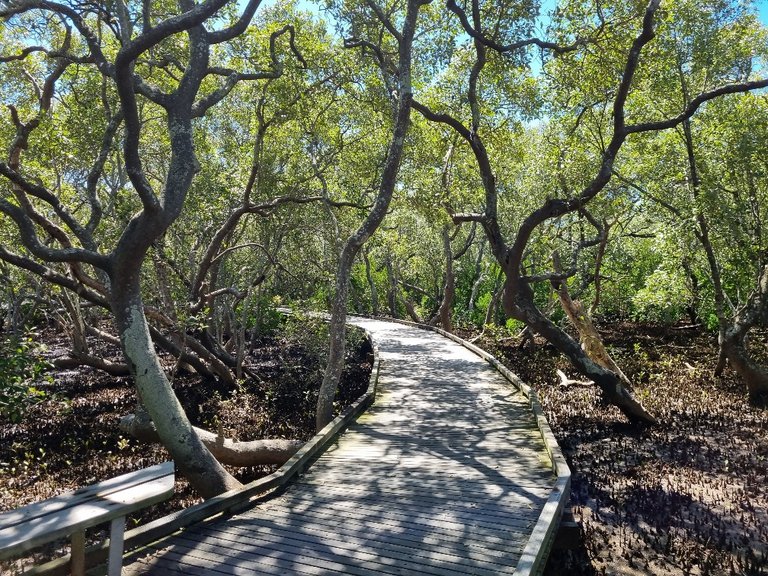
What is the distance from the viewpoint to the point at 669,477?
8.34 meters

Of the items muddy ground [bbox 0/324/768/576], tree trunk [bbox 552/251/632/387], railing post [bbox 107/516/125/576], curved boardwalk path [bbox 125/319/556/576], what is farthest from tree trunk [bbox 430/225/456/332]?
railing post [bbox 107/516/125/576]

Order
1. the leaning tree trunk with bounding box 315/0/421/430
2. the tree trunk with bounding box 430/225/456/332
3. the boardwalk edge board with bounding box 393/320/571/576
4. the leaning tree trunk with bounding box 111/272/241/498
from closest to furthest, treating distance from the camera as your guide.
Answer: the boardwalk edge board with bounding box 393/320/571/576
the leaning tree trunk with bounding box 111/272/241/498
the leaning tree trunk with bounding box 315/0/421/430
the tree trunk with bounding box 430/225/456/332

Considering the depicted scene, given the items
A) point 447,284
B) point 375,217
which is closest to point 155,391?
point 375,217

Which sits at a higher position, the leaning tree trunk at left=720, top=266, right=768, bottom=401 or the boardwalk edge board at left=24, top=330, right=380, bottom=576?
the leaning tree trunk at left=720, top=266, right=768, bottom=401

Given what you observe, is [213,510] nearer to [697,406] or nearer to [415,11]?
[415,11]

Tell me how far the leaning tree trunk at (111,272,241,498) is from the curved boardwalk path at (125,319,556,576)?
43.0 inches

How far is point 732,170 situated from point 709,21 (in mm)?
3335

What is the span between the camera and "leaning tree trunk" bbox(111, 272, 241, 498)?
6473 millimetres

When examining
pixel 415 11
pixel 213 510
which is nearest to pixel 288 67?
pixel 415 11

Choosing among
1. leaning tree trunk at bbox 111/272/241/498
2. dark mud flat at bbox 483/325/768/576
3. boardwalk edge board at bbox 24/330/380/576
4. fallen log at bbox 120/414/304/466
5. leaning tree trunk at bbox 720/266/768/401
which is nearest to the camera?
boardwalk edge board at bbox 24/330/380/576

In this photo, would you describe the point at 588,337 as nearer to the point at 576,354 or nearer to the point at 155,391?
the point at 576,354

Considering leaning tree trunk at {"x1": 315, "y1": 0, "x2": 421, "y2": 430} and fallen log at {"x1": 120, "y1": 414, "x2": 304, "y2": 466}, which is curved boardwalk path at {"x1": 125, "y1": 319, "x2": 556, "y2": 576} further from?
fallen log at {"x1": 120, "y1": 414, "x2": 304, "y2": 466}

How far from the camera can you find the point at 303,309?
56.1 ft

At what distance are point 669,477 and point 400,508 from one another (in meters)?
4.97
